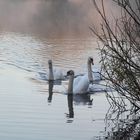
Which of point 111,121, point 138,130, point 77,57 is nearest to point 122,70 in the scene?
point 138,130

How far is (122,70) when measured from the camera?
36.8ft

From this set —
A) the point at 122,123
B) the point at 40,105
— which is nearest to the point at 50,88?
the point at 40,105

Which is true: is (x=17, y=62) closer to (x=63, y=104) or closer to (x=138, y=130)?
(x=63, y=104)

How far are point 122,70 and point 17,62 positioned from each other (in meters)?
15.8

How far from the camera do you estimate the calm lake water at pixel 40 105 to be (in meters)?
12.2

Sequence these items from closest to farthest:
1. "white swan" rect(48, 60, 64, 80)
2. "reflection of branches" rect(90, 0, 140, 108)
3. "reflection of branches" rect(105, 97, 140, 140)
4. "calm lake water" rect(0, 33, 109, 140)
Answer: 1. "reflection of branches" rect(90, 0, 140, 108)
2. "reflection of branches" rect(105, 97, 140, 140)
3. "calm lake water" rect(0, 33, 109, 140)
4. "white swan" rect(48, 60, 64, 80)

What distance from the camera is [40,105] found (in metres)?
15.3

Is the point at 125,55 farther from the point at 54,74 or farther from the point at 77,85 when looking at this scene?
the point at 54,74

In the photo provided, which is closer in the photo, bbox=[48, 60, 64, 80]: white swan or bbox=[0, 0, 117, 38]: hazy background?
bbox=[48, 60, 64, 80]: white swan

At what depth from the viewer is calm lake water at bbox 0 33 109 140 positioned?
479 inches

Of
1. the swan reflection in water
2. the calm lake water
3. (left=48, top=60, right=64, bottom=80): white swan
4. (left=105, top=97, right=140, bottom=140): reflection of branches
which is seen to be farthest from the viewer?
(left=48, top=60, right=64, bottom=80): white swan

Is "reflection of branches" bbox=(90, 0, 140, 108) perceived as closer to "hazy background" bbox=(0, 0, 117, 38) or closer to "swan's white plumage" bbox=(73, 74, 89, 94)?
"swan's white plumage" bbox=(73, 74, 89, 94)

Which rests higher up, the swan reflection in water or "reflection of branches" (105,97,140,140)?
the swan reflection in water

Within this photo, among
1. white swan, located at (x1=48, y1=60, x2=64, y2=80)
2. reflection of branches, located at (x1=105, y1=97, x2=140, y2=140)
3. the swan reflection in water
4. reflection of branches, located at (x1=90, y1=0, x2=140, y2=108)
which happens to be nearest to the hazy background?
white swan, located at (x1=48, y1=60, x2=64, y2=80)
